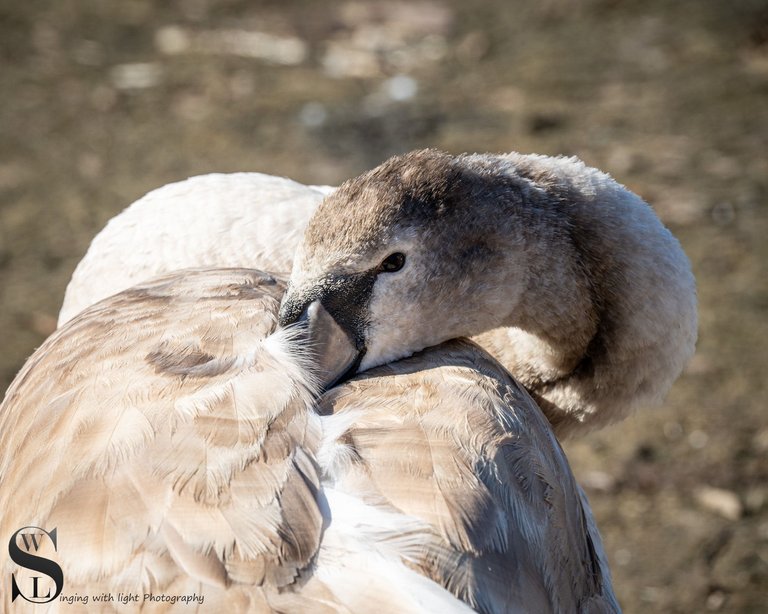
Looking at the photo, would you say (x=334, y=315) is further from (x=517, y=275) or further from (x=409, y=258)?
(x=517, y=275)

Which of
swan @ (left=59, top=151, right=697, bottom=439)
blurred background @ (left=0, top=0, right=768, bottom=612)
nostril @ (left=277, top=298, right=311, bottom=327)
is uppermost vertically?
nostril @ (left=277, top=298, right=311, bottom=327)

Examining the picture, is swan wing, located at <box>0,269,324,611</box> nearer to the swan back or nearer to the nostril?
the nostril

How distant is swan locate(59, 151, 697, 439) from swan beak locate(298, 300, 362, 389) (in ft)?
0.23

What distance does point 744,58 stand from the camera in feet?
21.1

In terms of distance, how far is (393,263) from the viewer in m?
2.34

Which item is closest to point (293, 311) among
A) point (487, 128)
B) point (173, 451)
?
point (173, 451)

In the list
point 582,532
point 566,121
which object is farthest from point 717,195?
point 582,532

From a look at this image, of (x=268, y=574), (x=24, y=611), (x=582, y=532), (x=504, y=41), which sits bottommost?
(x=504, y=41)

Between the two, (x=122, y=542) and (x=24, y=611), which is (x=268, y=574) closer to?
(x=122, y=542)

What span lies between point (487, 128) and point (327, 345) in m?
4.01

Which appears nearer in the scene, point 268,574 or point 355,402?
point 268,574

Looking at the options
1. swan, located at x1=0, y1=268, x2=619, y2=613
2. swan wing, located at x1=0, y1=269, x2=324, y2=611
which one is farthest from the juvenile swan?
swan wing, located at x1=0, y1=269, x2=324, y2=611

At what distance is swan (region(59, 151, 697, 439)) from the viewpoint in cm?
242

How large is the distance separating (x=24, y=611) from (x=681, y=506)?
2.62 metres
